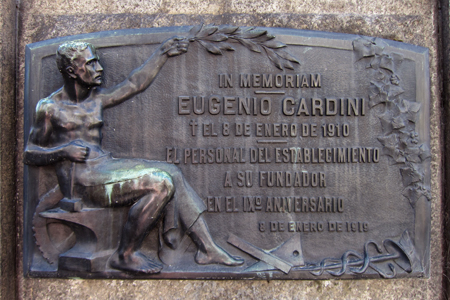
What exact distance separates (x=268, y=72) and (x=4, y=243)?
2.17m

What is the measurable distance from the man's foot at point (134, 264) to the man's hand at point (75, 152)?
672 mm

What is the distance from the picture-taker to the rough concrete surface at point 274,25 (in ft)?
8.12

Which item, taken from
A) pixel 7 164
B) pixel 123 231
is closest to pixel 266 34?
pixel 123 231

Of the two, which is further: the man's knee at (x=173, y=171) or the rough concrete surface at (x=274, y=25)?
the rough concrete surface at (x=274, y=25)

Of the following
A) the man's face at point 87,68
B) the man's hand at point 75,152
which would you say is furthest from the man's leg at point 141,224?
the man's face at point 87,68

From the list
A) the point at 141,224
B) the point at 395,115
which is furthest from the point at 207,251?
the point at 395,115

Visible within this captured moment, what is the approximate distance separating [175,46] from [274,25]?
0.75 m

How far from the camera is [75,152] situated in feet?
7.43

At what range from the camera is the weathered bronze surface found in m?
2.31

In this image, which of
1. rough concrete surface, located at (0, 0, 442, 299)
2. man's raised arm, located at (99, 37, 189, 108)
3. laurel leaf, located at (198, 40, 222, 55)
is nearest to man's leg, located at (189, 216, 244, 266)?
rough concrete surface, located at (0, 0, 442, 299)

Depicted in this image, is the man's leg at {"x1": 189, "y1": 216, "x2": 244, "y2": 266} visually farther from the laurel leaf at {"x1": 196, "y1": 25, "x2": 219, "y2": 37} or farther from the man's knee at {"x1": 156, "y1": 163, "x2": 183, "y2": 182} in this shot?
the laurel leaf at {"x1": 196, "y1": 25, "x2": 219, "y2": 37}

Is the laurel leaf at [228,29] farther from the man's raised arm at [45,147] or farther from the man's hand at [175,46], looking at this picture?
the man's raised arm at [45,147]

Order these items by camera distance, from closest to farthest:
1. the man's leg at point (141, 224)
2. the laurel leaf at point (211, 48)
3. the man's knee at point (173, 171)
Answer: the man's leg at point (141, 224), the man's knee at point (173, 171), the laurel leaf at point (211, 48)

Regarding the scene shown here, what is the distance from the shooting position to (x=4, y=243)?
240cm
